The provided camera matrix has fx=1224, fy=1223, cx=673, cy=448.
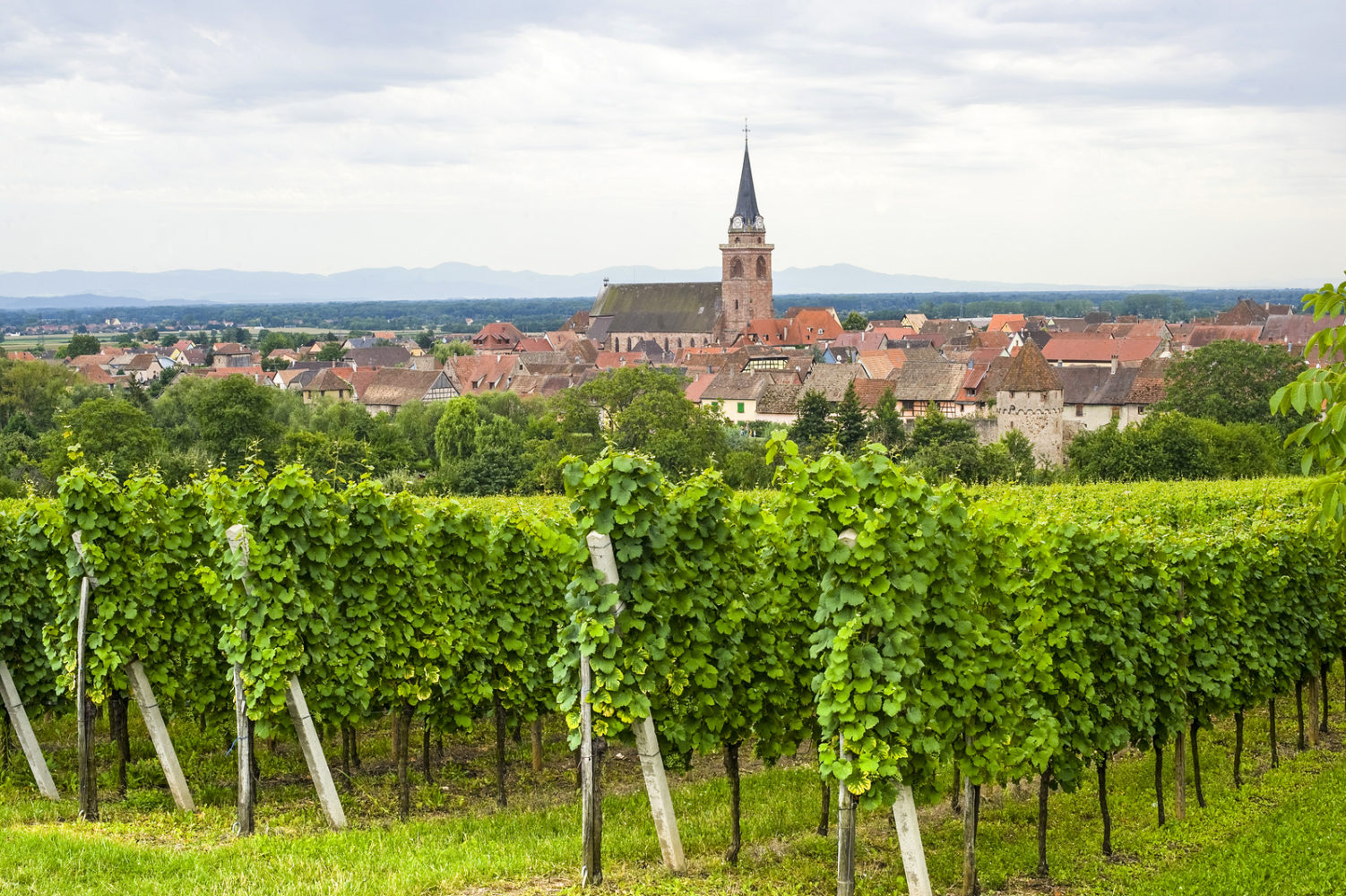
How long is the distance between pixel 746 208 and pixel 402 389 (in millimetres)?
60569

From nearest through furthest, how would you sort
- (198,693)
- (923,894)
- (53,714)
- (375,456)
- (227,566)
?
(923,894)
(227,566)
(198,693)
(53,714)
(375,456)

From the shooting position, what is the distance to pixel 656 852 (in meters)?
11.3

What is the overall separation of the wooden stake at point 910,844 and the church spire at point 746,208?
513ft

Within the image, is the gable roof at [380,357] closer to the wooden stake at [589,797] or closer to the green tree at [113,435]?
the green tree at [113,435]

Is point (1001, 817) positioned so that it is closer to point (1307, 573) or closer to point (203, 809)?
point (1307, 573)

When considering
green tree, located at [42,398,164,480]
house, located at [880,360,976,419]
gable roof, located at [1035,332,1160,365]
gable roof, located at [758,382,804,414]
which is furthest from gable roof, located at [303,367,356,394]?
gable roof, located at [1035,332,1160,365]

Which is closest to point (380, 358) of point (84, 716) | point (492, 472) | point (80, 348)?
point (80, 348)

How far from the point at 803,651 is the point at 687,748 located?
1.44 m

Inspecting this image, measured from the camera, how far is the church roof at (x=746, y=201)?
16300 centimetres

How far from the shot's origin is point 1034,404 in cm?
7750

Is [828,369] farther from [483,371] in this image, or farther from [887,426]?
[483,371]

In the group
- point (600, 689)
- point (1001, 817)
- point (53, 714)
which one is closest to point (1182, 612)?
point (1001, 817)

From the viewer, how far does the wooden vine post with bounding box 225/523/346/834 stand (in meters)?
12.1

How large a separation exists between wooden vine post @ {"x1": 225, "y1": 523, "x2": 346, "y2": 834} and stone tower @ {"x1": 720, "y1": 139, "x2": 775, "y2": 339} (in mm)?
151437
